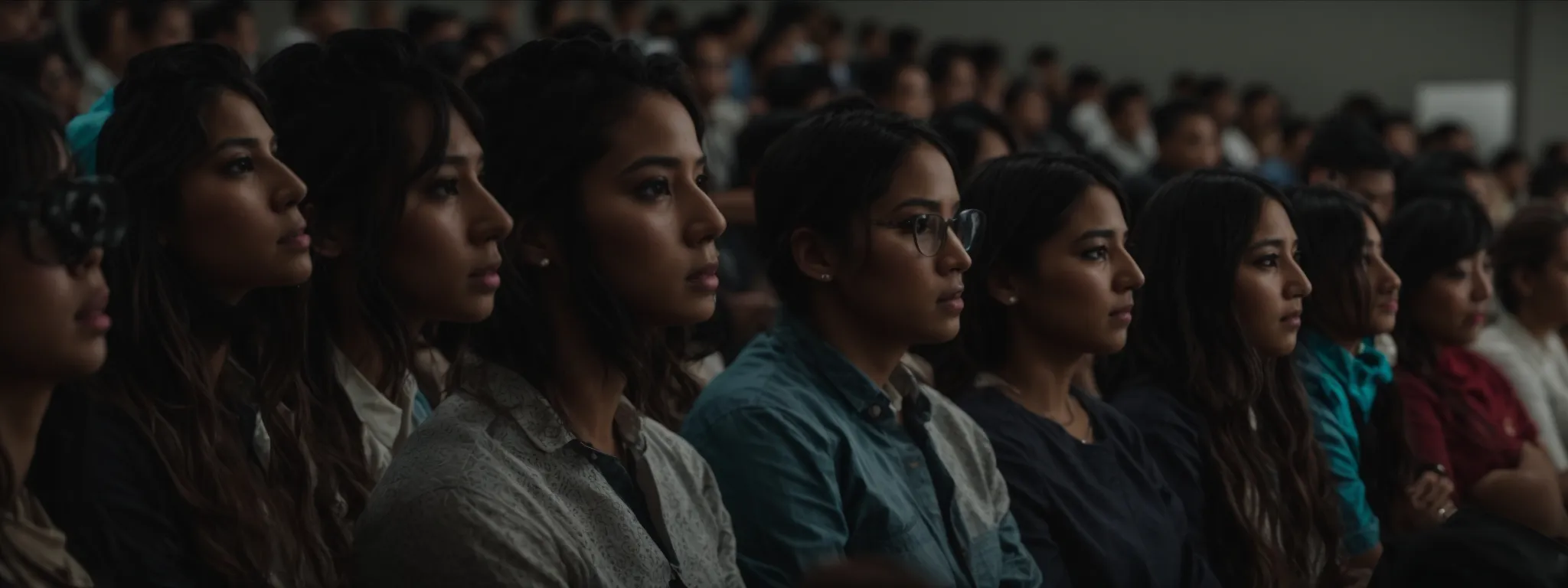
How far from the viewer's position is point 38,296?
1.43 metres

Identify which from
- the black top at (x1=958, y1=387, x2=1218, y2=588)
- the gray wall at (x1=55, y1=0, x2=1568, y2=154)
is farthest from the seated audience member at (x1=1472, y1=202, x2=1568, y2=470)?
the gray wall at (x1=55, y1=0, x2=1568, y2=154)

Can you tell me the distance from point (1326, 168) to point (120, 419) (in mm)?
3889

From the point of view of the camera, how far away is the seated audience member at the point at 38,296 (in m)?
1.41

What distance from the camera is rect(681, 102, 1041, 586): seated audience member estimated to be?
2080 mm

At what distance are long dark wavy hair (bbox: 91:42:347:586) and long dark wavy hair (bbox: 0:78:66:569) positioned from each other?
Answer: 17 cm

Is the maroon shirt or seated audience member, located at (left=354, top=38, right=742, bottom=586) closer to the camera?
→ seated audience member, located at (left=354, top=38, right=742, bottom=586)

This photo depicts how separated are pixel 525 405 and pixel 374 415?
1.24 ft

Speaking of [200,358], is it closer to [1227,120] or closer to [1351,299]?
[1351,299]

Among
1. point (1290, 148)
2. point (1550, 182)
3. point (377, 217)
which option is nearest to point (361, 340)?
point (377, 217)

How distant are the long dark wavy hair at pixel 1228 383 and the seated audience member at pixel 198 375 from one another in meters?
1.40

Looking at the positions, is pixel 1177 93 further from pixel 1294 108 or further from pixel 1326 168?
pixel 1326 168

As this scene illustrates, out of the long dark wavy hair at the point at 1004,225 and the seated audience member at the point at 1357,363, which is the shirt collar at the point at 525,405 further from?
the seated audience member at the point at 1357,363

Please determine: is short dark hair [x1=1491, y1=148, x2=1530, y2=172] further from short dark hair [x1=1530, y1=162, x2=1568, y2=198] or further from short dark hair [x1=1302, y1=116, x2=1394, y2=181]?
short dark hair [x1=1302, y1=116, x2=1394, y2=181]

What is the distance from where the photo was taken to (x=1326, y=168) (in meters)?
4.86
